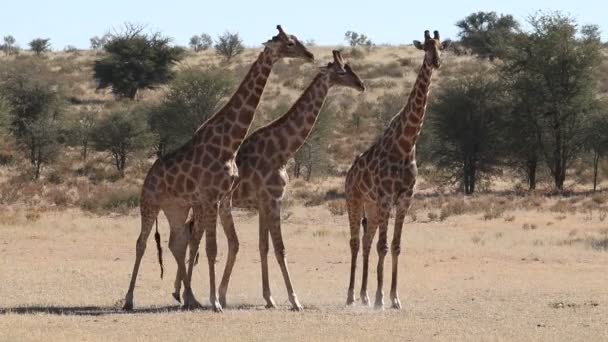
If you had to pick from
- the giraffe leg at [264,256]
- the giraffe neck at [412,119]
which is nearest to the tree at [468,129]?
the giraffe neck at [412,119]

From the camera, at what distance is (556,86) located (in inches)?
1709

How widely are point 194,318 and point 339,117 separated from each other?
159ft

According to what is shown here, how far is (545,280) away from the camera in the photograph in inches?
740

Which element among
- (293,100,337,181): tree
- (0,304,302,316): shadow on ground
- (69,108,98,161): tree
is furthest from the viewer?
(69,108,98,161): tree

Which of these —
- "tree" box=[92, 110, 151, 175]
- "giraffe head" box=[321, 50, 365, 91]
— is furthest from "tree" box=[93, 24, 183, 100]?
"giraffe head" box=[321, 50, 365, 91]

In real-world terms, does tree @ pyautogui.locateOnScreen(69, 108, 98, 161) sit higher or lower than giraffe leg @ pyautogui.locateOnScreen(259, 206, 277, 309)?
higher

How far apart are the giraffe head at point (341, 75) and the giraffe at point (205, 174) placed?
25.3 inches

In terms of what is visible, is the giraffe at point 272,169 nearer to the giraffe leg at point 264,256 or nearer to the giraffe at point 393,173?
the giraffe leg at point 264,256

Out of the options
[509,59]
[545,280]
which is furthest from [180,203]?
[509,59]

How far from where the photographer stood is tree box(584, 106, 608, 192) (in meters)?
42.0

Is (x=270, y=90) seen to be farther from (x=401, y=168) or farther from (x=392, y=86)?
(x=401, y=168)

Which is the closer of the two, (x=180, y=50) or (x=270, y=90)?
(x=180, y=50)

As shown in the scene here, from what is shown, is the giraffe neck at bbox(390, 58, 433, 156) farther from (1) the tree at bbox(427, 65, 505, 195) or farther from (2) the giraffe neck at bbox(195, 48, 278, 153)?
(1) the tree at bbox(427, 65, 505, 195)

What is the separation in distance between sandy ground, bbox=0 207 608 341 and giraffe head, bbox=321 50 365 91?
3.16 meters
